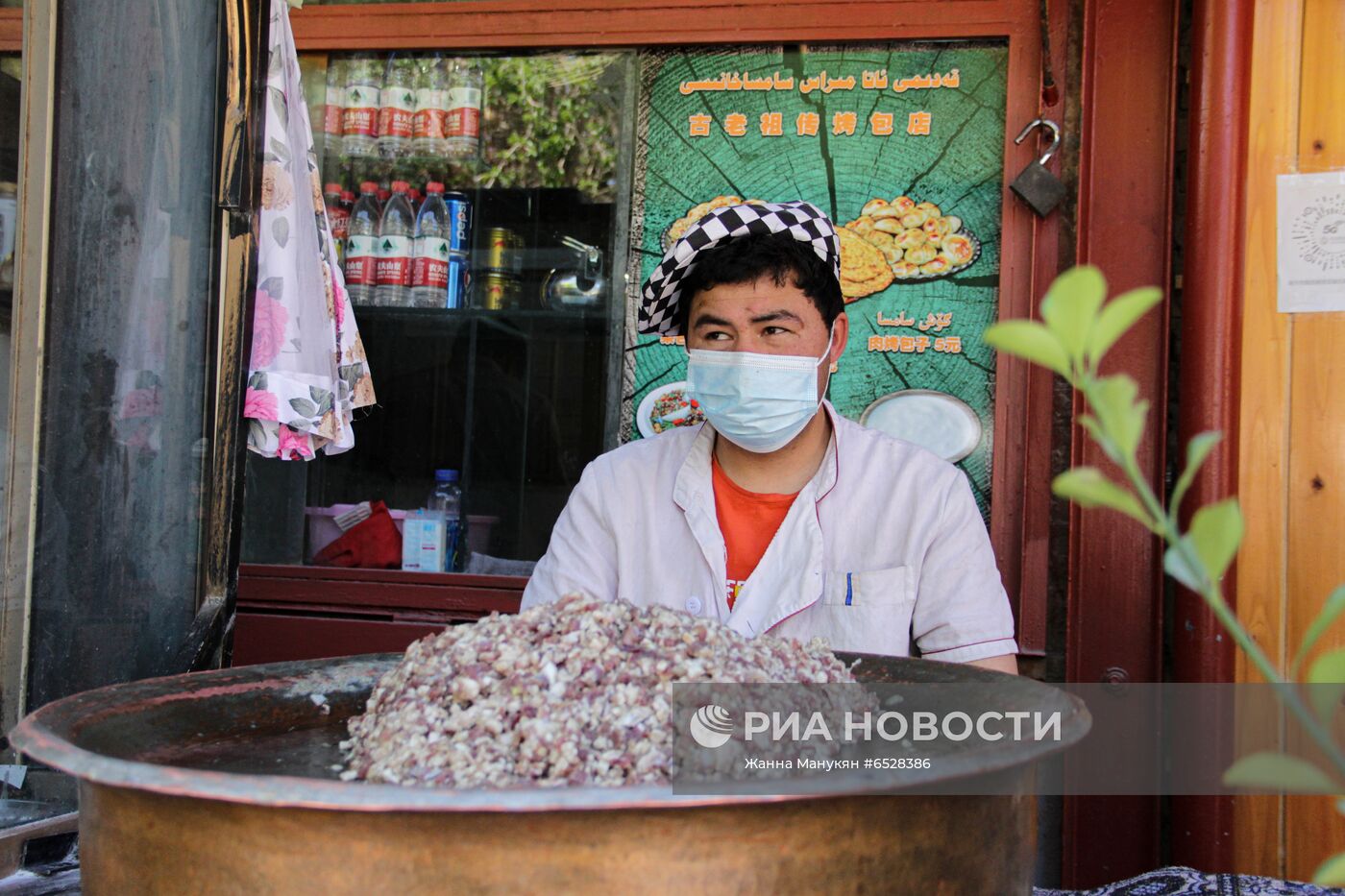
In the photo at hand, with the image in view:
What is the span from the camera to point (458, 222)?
371cm

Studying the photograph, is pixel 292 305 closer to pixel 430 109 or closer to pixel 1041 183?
pixel 430 109

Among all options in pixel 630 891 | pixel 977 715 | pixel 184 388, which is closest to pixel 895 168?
pixel 184 388

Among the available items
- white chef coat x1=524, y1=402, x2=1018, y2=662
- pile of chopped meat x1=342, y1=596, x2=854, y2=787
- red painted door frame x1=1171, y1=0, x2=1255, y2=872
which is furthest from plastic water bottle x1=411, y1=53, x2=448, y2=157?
pile of chopped meat x1=342, y1=596, x2=854, y2=787

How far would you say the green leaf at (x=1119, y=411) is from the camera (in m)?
0.43

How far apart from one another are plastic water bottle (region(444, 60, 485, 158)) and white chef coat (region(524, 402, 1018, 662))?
166 centimetres

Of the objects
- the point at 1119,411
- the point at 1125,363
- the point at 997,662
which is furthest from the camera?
the point at 1125,363

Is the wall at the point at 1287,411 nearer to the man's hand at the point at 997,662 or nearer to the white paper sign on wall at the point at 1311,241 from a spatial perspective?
the white paper sign on wall at the point at 1311,241

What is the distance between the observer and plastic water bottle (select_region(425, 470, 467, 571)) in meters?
3.62

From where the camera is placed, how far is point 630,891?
932 mm

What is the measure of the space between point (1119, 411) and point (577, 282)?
3.24 metres

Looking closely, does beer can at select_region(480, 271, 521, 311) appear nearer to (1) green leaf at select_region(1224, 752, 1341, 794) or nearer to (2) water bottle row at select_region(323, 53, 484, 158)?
(2) water bottle row at select_region(323, 53, 484, 158)

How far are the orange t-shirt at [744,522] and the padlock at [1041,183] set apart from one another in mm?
1291

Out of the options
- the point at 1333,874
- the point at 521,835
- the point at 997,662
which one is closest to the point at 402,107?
the point at 997,662

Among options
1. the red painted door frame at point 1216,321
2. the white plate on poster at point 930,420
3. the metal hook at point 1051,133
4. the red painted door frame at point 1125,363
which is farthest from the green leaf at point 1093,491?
the metal hook at point 1051,133
